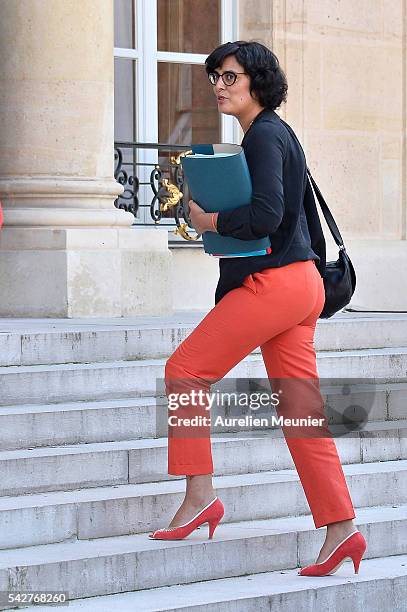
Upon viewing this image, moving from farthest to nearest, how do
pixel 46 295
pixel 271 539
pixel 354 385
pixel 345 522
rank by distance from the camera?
pixel 46 295, pixel 354 385, pixel 271 539, pixel 345 522

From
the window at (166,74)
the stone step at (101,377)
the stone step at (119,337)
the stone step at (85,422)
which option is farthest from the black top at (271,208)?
the window at (166,74)

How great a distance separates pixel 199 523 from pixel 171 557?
0.53ft

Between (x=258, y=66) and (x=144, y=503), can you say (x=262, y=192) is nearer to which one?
(x=258, y=66)

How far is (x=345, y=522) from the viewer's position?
5.25m

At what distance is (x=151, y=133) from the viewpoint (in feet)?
36.3

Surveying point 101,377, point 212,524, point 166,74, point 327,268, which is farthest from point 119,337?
point 166,74

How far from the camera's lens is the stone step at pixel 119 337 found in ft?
24.1

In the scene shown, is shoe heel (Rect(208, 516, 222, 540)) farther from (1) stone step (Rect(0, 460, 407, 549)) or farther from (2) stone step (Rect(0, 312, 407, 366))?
(2) stone step (Rect(0, 312, 407, 366))

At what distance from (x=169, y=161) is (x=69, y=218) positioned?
80.5 inches

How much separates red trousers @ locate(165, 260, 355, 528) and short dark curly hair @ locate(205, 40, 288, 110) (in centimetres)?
60

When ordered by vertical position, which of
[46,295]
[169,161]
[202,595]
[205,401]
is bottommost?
[202,595]

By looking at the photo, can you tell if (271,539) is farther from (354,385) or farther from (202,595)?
(354,385)

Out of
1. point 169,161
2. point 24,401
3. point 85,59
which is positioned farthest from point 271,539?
point 169,161

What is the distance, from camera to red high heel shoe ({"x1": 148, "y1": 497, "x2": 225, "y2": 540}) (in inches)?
215
